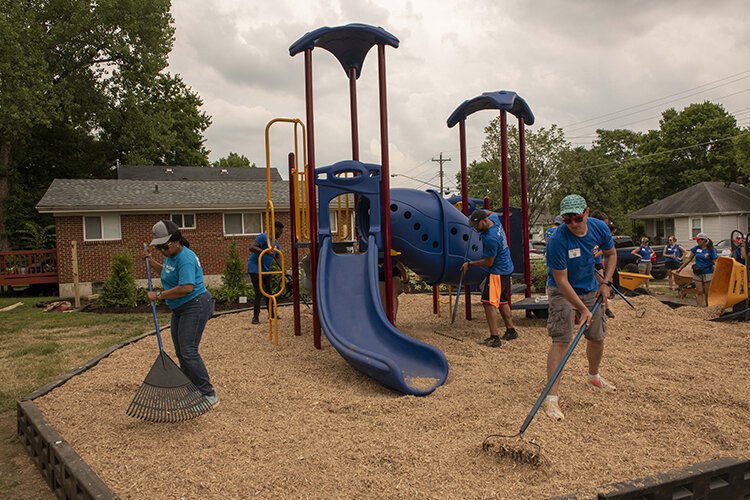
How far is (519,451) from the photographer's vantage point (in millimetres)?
3336

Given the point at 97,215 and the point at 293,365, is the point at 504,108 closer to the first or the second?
the point at 293,365

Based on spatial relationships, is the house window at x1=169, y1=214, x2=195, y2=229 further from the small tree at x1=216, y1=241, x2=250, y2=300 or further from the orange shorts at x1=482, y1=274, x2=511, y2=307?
the orange shorts at x1=482, y1=274, x2=511, y2=307

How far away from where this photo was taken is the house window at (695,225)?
33.4 meters

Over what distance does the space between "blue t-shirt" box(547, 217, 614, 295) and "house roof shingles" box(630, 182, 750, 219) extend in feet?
109

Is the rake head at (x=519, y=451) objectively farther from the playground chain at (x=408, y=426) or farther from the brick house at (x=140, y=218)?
the brick house at (x=140, y=218)

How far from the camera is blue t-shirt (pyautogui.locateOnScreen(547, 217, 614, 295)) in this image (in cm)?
427

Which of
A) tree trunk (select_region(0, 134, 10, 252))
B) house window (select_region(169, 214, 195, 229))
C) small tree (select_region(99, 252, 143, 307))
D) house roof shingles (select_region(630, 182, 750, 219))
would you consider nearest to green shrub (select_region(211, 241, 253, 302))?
small tree (select_region(99, 252, 143, 307))

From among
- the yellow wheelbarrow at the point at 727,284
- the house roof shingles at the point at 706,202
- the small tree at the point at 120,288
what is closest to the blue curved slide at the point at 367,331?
the yellow wheelbarrow at the point at 727,284

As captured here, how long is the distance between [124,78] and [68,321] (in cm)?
2051

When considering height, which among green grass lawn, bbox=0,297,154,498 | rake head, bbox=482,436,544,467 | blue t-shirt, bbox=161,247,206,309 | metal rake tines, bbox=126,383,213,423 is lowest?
green grass lawn, bbox=0,297,154,498

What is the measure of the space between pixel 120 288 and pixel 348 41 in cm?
887

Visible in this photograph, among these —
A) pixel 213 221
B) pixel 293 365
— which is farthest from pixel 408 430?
pixel 213 221

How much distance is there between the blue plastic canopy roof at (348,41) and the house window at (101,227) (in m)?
14.9

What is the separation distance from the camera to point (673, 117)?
44.9 metres
